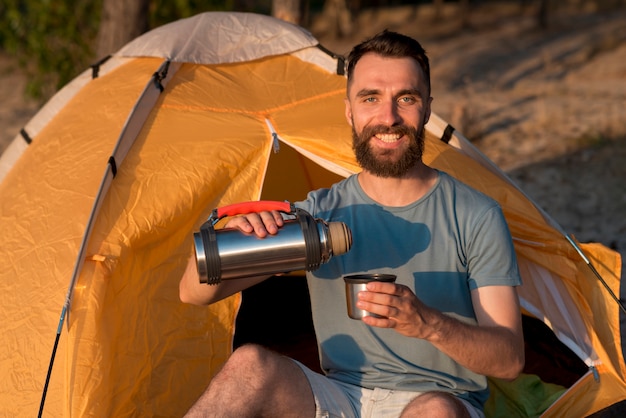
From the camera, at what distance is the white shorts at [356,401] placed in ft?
7.89

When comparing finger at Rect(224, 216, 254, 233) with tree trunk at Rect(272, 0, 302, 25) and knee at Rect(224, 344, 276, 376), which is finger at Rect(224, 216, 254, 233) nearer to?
knee at Rect(224, 344, 276, 376)

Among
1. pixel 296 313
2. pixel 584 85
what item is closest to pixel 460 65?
pixel 584 85

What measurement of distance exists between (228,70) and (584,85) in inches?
292

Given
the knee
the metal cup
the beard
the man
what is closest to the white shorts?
the man

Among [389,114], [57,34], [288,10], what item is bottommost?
[389,114]

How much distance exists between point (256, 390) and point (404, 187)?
2.47ft

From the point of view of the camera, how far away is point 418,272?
2.50m

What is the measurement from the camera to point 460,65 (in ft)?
41.0

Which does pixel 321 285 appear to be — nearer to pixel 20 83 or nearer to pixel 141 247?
pixel 141 247

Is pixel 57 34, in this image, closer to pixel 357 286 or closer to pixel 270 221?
pixel 270 221

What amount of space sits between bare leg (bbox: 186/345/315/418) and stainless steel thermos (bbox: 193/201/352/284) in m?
0.24

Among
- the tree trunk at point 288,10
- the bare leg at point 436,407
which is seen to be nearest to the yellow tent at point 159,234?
the bare leg at point 436,407

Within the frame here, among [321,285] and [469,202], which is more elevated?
[469,202]

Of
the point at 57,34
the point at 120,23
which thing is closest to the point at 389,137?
the point at 120,23
